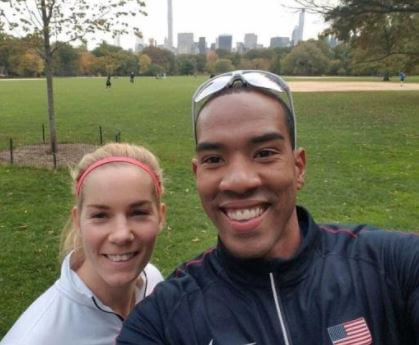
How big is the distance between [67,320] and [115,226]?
473mm

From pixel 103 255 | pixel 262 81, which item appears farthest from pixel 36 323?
pixel 262 81

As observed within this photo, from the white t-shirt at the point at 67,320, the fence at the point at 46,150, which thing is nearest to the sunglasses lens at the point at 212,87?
the white t-shirt at the point at 67,320

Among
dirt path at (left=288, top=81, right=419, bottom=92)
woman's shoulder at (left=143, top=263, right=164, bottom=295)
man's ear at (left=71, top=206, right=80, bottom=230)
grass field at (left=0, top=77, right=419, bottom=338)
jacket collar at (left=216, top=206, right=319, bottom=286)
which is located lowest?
grass field at (left=0, top=77, right=419, bottom=338)

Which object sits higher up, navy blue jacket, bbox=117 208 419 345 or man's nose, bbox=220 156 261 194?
man's nose, bbox=220 156 261 194

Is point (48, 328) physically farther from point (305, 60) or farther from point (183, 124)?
point (305, 60)

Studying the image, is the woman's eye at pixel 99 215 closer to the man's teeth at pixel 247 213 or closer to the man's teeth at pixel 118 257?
the man's teeth at pixel 118 257

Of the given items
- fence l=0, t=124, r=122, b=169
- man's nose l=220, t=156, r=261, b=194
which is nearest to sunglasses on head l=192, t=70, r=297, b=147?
man's nose l=220, t=156, r=261, b=194

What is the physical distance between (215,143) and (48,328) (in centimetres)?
108

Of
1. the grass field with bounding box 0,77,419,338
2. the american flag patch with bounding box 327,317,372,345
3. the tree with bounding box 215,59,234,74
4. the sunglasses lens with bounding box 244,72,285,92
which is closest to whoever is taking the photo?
the american flag patch with bounding box 327,317,372,345

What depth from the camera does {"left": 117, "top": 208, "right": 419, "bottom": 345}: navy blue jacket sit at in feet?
5.58

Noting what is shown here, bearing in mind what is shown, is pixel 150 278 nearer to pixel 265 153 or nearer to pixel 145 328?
pixel 145 328

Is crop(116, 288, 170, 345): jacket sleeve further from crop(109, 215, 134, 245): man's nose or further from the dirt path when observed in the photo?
the dirt path

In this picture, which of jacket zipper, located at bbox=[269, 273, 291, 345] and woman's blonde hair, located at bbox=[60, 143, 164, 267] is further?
woman's blonde hair, located at bbox=[60, 143, 164, 267]

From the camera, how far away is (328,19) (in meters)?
24.5
